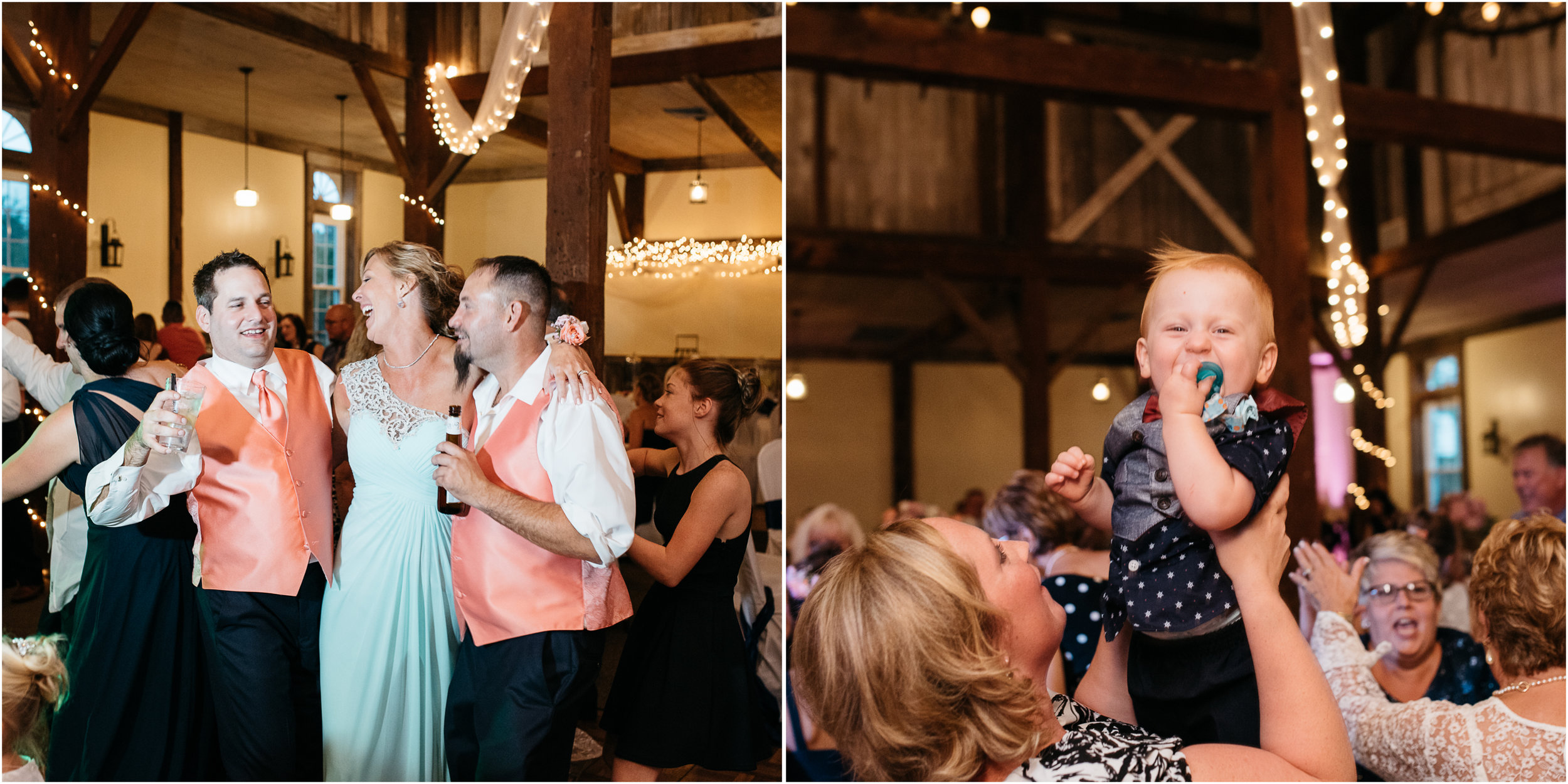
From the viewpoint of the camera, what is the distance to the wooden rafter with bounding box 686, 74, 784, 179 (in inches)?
156

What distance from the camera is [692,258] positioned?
12.4 feet

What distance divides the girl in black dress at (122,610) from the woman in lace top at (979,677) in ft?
5.76

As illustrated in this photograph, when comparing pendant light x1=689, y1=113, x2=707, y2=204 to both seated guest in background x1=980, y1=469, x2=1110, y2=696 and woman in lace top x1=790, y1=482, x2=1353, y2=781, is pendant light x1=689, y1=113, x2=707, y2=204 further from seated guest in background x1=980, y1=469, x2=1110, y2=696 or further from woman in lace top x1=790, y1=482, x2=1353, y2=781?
woman in lace top x1=790, y1=482, x2=1353, y2=781

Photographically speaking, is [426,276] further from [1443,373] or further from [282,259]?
[1443,373]

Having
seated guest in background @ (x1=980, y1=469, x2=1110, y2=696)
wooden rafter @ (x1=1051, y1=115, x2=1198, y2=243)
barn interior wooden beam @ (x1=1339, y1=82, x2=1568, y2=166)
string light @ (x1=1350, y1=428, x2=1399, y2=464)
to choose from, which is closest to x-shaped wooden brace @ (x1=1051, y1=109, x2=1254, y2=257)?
wooden rafter @ (x1=1051, y1=115, x2=1198, y2=243)

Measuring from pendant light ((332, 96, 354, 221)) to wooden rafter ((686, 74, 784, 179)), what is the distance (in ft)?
4.20

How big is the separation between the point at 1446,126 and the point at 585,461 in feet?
Result: 17.8

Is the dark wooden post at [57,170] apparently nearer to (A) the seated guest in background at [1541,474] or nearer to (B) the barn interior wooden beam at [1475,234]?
(A) the seated guest in background at [1541,474]

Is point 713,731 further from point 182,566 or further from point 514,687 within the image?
point 182,566

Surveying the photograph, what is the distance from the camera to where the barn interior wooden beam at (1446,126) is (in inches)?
202

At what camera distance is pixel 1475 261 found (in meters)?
8.93

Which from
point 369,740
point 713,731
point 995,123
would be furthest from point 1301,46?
point 995,123

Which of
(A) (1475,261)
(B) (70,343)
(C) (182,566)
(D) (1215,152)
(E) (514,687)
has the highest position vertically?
(D) (1215,152)

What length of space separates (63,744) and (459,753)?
3.57 ft
